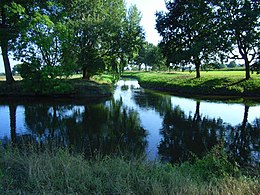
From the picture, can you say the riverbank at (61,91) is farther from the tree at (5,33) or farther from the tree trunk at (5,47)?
the tree at (5,33)

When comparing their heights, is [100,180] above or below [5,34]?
below

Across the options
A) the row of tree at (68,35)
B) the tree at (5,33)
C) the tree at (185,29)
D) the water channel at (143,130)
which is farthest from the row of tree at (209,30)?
the tree at (5,33)

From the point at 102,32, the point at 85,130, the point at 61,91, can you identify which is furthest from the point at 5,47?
the point at 85,130

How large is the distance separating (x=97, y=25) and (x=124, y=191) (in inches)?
914

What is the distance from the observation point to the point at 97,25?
2484 centimetres

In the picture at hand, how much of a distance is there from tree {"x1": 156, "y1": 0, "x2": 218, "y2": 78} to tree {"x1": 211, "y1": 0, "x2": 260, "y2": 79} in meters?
1.65

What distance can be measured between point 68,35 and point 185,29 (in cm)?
1638

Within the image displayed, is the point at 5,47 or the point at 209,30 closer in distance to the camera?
the point at 5,47

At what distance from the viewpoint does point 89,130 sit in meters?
11.0

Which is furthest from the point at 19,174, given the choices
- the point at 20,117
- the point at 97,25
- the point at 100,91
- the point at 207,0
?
the point at 207,0

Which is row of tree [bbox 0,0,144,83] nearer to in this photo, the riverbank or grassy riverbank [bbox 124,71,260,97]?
the riverbank

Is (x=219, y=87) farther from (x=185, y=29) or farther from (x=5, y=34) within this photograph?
(x=5, y=34)

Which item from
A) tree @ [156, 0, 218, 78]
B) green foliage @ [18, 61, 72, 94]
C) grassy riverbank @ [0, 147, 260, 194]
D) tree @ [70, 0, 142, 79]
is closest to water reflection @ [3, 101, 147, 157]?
grassy riverbank @ [0, 147, 260, 194]

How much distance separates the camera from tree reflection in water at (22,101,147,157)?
8508 millimetres
